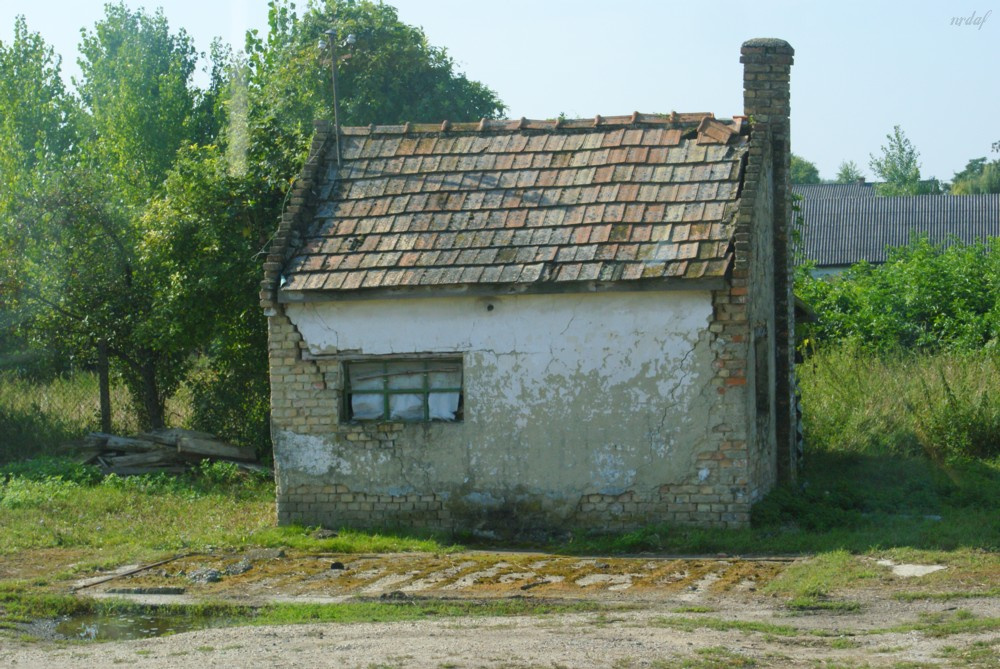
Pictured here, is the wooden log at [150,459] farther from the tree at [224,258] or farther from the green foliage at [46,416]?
the green foliage at [46,416]

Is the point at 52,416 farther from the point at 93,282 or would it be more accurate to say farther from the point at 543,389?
the point at 543,389

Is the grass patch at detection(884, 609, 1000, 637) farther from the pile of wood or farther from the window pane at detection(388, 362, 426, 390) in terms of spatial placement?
the pile of wood

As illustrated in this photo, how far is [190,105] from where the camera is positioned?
39.5m

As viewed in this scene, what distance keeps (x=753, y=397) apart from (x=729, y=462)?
3.31ft

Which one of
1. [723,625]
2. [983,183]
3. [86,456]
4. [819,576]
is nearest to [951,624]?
[723,625]

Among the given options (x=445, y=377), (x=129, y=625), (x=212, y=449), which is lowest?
(x=129, y=625)

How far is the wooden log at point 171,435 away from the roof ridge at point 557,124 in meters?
5.58

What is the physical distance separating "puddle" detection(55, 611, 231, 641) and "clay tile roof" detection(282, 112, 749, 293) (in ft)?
14.2

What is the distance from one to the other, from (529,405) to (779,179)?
4700 mm

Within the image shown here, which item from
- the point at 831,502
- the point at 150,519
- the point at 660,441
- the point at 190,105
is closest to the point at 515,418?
the point at 660,441

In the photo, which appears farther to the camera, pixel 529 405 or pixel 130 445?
pixel 130 445

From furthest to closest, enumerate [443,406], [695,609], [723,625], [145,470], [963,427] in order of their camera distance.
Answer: [145,470], [963,427], [443,406], [695,609], [723,625]

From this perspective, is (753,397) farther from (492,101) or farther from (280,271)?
(492,101)

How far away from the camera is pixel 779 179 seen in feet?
50.6
